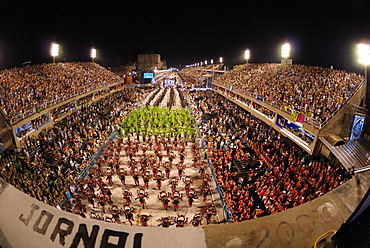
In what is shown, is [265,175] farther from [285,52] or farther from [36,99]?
[285,52]

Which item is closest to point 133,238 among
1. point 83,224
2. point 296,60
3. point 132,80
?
point 83,224

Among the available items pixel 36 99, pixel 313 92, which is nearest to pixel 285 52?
pixel 313 92

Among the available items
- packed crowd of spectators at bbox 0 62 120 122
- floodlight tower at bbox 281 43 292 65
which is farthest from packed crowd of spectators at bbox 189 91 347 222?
floodlight tower at bbox 281 43 292 65

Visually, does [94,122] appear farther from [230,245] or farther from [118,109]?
[230,245]

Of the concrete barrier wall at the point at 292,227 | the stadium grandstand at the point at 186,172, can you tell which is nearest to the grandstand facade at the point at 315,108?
the stadium grandstand at the point at 186,172

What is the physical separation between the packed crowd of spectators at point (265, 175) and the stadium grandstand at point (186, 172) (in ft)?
0.32

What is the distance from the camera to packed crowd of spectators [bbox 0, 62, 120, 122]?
22141 millimetres

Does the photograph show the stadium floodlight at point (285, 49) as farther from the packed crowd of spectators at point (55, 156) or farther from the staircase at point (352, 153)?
the packed crowd of spectators at point (55, 156)

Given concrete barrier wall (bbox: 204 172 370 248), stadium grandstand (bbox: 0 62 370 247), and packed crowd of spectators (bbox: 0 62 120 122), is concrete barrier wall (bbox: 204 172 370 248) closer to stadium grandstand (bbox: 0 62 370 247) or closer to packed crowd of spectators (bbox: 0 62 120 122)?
stadium grandstand (bbox: 0 62 370 247)

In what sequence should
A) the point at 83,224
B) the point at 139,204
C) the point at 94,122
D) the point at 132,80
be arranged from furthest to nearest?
the point at 132,80 → the point at 94,122 → the point at 139,204 → the point at 83,224

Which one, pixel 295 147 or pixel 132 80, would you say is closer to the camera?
pixel 295 147

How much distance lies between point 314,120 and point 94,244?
Result: 17.3 meters

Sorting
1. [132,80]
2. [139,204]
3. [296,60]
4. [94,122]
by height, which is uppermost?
[296,60]

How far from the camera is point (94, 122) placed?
28.5 metres
